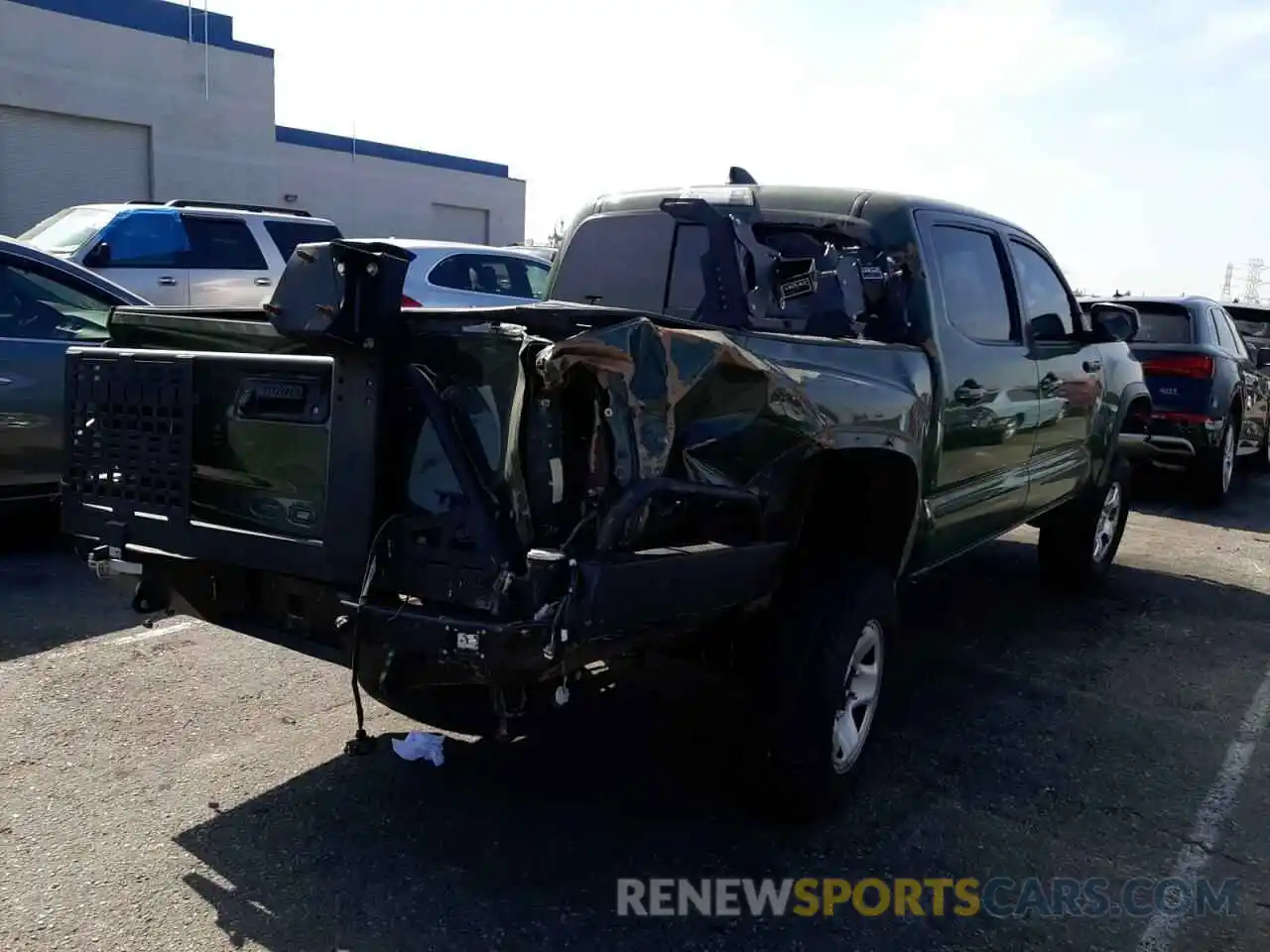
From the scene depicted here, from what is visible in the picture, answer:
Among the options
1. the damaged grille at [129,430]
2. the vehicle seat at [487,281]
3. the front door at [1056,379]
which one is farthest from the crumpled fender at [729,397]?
the vehicle seat at [487,281]

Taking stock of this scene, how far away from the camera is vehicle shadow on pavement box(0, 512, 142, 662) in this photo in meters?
5.23

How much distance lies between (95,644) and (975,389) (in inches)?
156

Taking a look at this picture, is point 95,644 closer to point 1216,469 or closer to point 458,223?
point 1216,469

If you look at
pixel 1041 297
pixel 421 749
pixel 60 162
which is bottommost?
pixel 421 749

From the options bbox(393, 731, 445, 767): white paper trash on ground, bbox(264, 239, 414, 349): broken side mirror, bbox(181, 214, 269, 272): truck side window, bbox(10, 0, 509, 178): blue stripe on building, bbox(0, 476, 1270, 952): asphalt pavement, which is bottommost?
bbox(0, 476, 1270, 952): asphalt pavement

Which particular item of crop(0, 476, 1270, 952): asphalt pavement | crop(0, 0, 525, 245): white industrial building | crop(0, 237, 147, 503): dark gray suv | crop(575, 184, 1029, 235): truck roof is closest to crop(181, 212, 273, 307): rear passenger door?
crop(0, 237, 147, 503): dark gray suv

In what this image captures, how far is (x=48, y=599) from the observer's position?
5773 millimetres

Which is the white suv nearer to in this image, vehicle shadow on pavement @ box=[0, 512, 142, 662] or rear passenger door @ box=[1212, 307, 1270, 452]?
vehicle shadow on pavement @ box=[0, 512, 142, 662]

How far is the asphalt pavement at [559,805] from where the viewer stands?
3.14m

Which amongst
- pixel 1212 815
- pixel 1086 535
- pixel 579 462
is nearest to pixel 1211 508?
pixel 1086 535

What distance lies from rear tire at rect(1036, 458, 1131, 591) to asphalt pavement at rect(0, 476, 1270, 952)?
3.62ft

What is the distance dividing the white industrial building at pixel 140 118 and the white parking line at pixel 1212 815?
71.4 feet

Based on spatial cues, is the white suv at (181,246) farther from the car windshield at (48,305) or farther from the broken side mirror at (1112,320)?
the broken side mirror at (1112,320)

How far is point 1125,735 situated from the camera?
4648 mm
